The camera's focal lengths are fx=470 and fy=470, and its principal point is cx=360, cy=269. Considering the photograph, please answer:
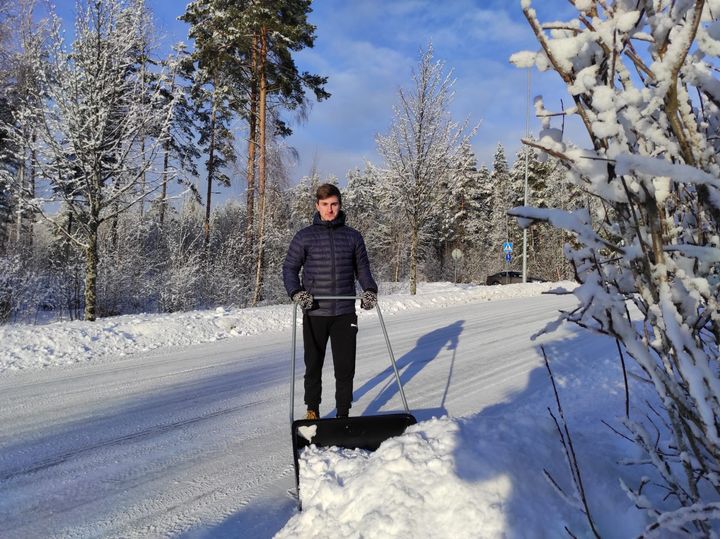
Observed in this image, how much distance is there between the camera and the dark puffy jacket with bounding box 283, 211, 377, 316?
4.04m

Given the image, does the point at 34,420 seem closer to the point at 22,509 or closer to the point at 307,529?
the point at 22,509

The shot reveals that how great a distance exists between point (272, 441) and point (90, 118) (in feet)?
29.0

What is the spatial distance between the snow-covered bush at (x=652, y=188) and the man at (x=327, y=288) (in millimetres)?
2799

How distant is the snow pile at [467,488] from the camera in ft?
5.74

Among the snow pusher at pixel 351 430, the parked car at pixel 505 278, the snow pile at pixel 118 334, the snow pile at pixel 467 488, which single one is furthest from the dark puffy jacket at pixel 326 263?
the parked car at pixel 505 278

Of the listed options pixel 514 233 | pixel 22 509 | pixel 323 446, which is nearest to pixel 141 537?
pixel 22 509

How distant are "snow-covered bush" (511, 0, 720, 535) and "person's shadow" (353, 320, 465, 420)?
11.0 ft

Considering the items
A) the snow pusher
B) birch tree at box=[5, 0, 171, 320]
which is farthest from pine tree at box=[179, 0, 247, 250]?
the snow pusher

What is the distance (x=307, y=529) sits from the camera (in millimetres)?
2139

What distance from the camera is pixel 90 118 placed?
9.69m

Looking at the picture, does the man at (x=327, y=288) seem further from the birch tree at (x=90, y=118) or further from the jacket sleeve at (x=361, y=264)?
the birch tree at (x=90, y=118)

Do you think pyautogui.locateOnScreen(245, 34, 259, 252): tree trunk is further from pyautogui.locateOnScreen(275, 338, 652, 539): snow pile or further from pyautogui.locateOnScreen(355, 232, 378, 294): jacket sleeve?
pyautogui.locateOnScreen(275, 338, 652, 539): snow pile

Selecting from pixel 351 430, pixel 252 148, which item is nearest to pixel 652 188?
pixel 351 430

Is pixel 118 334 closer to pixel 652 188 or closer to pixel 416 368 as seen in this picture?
pixel 416 368
